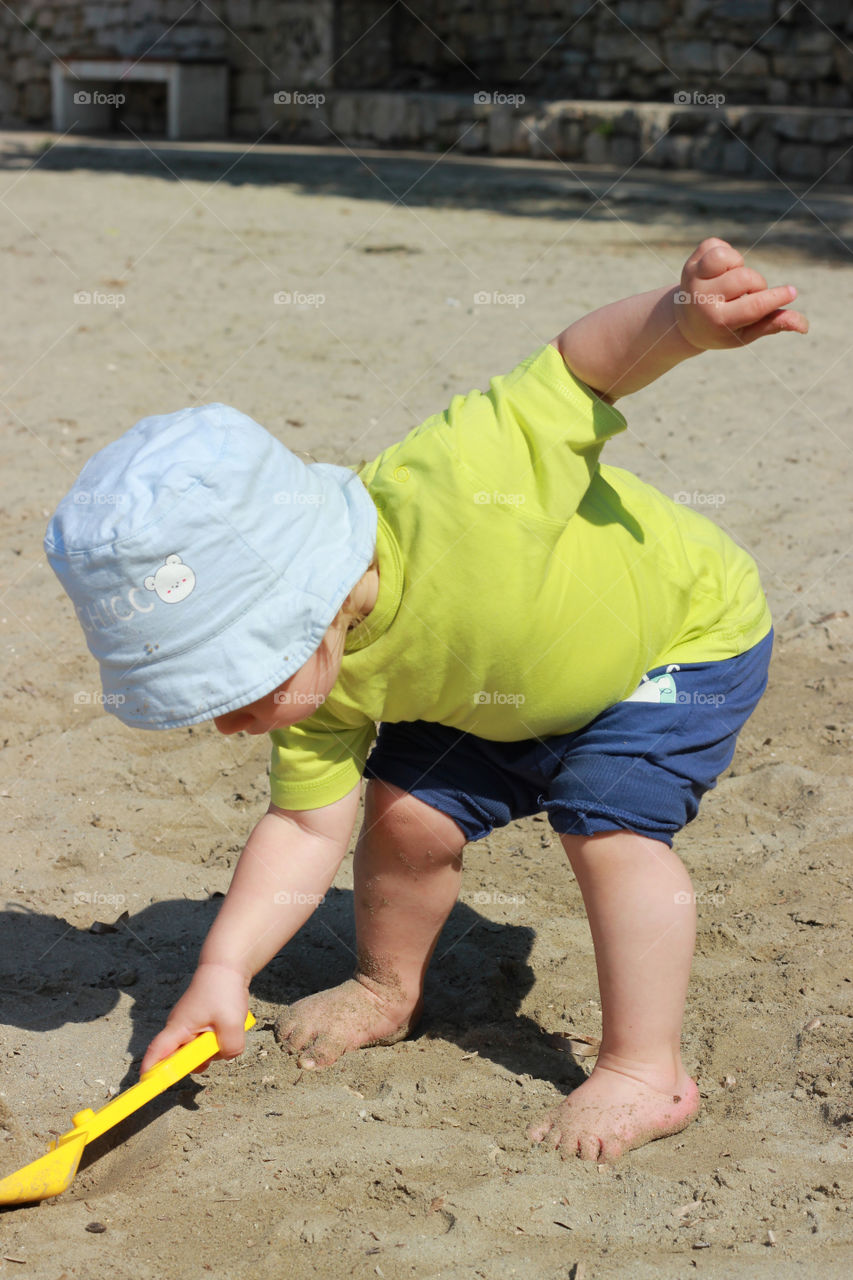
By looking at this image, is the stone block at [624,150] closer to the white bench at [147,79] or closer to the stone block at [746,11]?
the stone block at [746,11]

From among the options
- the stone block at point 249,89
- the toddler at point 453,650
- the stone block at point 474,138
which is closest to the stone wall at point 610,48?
the stone block at point 249,89

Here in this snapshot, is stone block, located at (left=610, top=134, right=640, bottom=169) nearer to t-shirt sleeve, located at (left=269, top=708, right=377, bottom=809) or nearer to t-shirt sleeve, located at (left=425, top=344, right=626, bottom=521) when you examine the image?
t-shirt sleeve, located at (left=425, top=344, right=626, bottom=521)

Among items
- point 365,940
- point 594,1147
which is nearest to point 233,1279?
point 594,1147

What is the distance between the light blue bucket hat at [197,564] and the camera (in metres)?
1.32

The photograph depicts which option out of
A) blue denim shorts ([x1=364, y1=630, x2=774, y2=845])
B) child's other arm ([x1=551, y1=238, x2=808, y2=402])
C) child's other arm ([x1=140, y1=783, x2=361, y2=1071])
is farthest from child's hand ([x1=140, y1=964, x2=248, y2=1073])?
child's other arm ([x1=551, y1=238, x2=808, y2=402])

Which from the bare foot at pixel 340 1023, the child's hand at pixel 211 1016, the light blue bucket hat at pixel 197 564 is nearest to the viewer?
the light blue bucket hat at pixel 197 564

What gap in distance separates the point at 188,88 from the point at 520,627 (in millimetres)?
12599

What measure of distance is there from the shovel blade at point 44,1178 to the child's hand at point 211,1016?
5.3 inches

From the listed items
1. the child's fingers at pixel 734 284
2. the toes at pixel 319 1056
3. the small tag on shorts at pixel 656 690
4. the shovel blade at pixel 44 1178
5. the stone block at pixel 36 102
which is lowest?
the stone block at pixel 36 102

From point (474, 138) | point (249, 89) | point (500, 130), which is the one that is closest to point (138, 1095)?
point (500, 130)

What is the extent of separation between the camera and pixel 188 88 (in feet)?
41.8

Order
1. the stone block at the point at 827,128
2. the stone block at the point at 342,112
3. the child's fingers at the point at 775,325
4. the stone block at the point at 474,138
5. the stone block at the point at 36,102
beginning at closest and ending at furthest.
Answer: the child's fingers at the point at 775,325 → the stone block at the point at 827,128 → the stone block at the point at 474,138 → the stone block at the point at 342,112 → the stone block at the point at 36,102

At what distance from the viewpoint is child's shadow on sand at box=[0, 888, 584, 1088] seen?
6.27 ft

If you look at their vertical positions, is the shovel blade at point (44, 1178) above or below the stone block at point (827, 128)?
above
